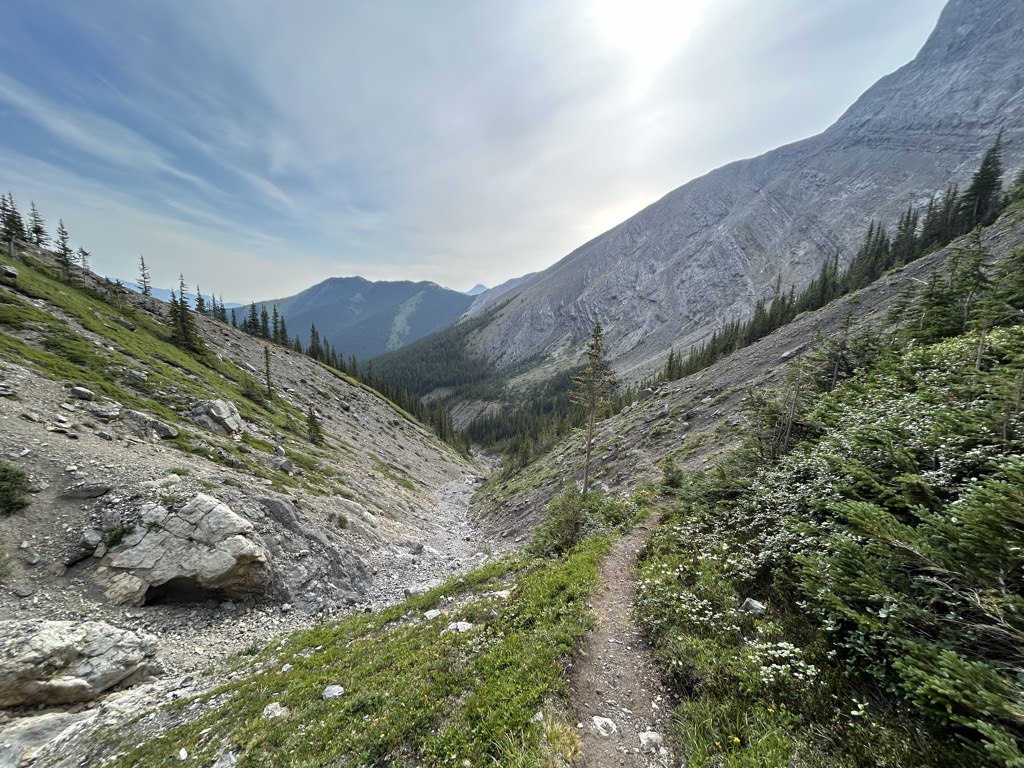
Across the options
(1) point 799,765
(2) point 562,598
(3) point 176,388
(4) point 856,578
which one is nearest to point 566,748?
(1) point 799,765

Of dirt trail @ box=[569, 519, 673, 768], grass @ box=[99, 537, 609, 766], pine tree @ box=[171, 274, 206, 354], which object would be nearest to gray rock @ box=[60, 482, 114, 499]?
grass @ box=[99, 537, 609, 766]

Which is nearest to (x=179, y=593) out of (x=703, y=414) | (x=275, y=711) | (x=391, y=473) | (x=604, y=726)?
(x=275, y=711)

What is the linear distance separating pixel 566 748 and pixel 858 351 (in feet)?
80.4

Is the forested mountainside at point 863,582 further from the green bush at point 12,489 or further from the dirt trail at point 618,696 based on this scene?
the green bush at point 12,489

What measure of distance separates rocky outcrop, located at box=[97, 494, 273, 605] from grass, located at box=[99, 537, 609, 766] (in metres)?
4.57

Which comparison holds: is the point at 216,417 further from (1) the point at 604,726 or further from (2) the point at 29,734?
(1) the point at 604,726

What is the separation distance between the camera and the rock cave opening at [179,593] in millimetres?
15680

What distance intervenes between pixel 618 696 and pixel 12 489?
2459 cm

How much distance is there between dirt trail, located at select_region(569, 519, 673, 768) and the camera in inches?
241

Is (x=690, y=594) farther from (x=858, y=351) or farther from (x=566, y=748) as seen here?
(x=858, y=351)

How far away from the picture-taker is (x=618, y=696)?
7.36 m

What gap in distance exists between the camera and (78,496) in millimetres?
16719

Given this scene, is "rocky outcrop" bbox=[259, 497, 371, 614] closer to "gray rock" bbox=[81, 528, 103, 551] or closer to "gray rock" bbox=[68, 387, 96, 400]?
"gray rock" bbox=[81, 528, 103, 551]

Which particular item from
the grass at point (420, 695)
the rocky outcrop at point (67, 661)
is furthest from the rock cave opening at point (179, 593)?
the grass at point (420, 695)
